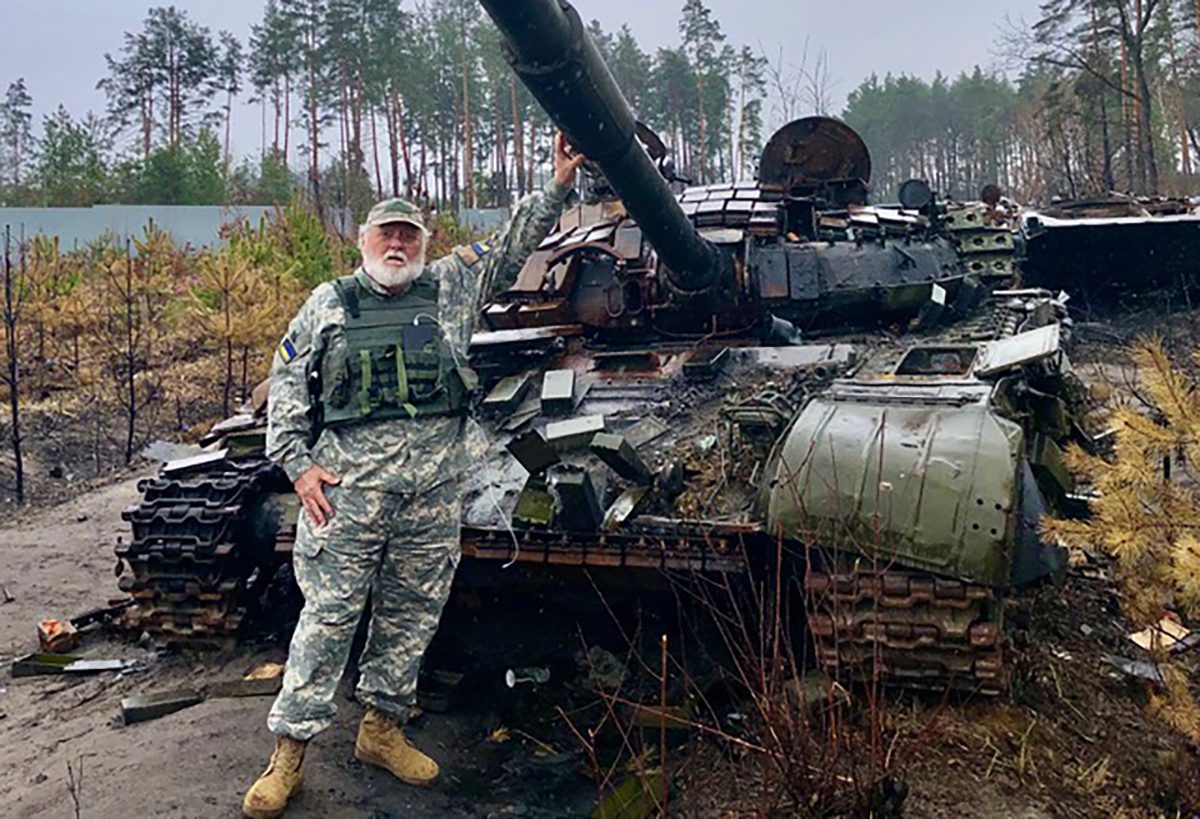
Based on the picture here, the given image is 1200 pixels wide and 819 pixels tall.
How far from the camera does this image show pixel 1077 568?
6.77 meters

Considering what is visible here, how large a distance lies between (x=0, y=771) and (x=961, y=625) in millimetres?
3842

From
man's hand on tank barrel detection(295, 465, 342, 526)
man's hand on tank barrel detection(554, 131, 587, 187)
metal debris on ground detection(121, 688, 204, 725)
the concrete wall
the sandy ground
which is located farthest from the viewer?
the concrete wall

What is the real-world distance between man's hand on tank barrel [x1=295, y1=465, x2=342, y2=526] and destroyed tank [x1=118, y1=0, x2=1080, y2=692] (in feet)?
2.65

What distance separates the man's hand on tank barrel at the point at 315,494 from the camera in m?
3.90

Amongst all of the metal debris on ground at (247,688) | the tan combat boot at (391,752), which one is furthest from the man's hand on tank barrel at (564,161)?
the metal debris on ground at (247,688)

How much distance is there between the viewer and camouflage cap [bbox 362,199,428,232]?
4.05m

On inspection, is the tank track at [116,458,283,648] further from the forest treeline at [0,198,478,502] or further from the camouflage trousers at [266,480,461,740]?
the forest treeline at [0,198,478,502]

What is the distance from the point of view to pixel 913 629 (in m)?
3.96

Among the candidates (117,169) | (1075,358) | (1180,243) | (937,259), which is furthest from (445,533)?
(117,169)

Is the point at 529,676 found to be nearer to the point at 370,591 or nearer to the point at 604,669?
the point at 604,669

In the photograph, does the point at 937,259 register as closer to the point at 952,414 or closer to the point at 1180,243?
the point at 952,414

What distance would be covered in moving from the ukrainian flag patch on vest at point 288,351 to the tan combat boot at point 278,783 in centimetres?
135

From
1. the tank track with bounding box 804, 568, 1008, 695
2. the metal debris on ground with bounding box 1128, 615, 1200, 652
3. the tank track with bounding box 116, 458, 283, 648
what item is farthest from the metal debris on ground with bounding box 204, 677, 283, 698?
the metal debris on ground with bounding box 1128, 615, 1200, 652

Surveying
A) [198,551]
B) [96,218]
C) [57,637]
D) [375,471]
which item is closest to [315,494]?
[375,471]
